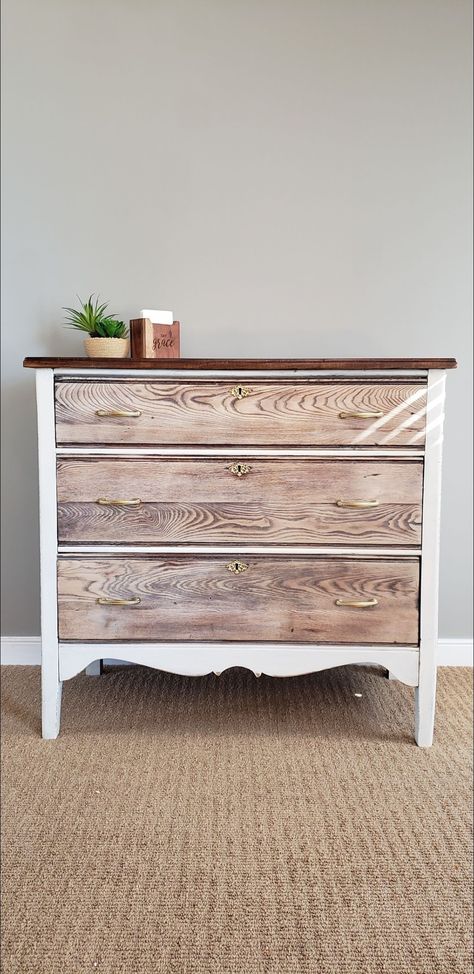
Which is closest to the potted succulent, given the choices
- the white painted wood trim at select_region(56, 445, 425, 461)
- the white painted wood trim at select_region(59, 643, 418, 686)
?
the white painted wood trim at select_region(56, 445, 425, 461)

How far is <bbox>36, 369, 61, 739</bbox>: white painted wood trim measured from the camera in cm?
167

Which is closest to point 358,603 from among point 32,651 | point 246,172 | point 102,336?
point 102,336

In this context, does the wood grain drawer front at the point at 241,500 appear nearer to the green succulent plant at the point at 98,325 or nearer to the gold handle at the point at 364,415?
the gold handle at the point at 364,415

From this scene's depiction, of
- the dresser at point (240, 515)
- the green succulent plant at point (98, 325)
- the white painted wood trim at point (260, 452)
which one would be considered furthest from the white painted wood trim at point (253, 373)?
the green succulent plant at point (98, 325)

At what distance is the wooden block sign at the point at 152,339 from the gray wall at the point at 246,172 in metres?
0.19

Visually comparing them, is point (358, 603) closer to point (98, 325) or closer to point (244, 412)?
point (244, 412)

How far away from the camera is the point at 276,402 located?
166cm

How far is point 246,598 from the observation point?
170 centimetres

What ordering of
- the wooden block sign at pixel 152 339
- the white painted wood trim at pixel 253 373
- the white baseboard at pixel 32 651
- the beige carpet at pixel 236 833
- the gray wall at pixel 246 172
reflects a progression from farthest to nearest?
the white baseboard at pixel 32 651
the gray wall at pixel 246 172
the wooden block sign at pixel 152 339
the white painted wood trim at pixel 253 373
the beige carpet at pixel 236 833

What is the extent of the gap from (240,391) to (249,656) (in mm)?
622

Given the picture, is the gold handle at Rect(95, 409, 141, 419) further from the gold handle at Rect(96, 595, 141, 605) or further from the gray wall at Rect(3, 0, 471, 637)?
the gray wall at Rect(3, 0, 471, 637)

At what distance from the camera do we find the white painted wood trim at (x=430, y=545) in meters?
1.66

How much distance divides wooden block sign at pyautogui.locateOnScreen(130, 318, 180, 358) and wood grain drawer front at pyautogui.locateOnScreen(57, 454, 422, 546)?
33cm

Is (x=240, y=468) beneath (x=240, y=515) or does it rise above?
above
